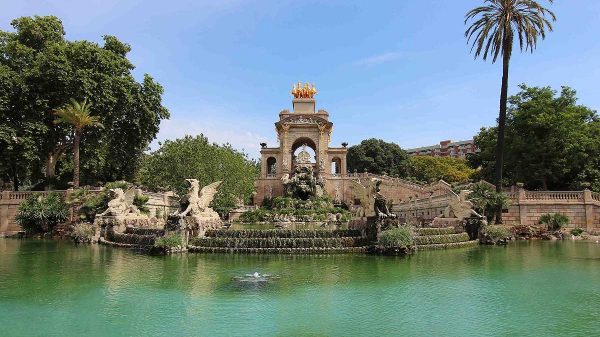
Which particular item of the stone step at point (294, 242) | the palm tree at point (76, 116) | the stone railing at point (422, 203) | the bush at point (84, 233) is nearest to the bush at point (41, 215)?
the palm tree at point (76, 116)

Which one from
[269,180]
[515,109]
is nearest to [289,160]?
[269,180]

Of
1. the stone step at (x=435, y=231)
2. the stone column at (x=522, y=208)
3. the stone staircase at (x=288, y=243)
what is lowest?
the stone staircase at (x=288, y=243)

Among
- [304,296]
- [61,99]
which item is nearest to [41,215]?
[61,99]

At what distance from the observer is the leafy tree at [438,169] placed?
8056cm

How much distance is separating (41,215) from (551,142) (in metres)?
35.6

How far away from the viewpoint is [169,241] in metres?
20.1

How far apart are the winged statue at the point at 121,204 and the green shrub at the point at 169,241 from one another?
7623 millimetres

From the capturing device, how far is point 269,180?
6500cm

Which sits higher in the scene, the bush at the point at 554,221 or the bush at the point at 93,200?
the bush at the point at 93,200

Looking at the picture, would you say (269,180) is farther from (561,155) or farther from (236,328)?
(236,328)

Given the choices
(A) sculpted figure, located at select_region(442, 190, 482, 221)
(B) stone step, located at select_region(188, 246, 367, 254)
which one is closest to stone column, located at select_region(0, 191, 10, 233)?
(B) stone step, located at select_region(188, 246, 367, 254)

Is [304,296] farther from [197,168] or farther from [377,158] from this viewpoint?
[377,158]

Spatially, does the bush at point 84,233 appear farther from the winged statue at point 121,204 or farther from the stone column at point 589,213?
the stone column at point 589,213

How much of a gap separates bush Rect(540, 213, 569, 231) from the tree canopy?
31.1m
